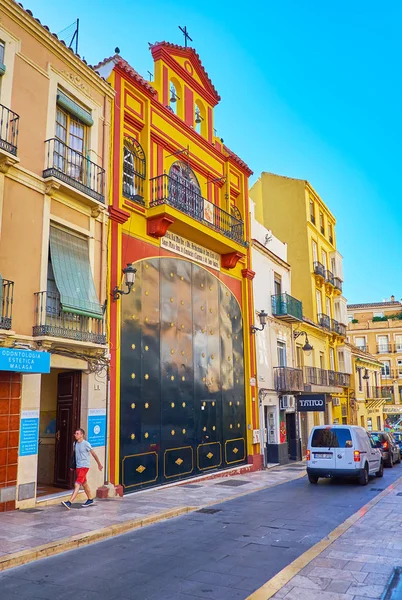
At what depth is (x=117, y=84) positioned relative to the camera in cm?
1511

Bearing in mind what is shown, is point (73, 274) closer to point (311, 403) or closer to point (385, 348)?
point (311, 403)

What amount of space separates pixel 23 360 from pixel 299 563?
20.6 feet

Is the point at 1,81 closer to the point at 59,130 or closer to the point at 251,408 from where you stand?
the point at 59,130

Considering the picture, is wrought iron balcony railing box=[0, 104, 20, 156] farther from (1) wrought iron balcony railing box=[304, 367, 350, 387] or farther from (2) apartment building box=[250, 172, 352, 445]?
(2) apartment building box=[250, 172, 352, 445]

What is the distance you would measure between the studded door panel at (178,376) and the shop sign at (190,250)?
379 mm

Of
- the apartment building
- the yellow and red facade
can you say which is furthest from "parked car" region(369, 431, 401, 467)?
the apartment building

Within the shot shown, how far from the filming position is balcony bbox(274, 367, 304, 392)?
23.2 meters

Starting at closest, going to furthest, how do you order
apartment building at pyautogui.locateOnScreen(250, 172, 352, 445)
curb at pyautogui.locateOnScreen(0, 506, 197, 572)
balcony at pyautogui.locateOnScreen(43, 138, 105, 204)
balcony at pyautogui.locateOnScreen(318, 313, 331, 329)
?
curb at pyautogui.locateOnScreen(0, 506, 197, 572)
balcony at pyautogui.locateOnScreen(43, 138, 105, 204)
apartment building at pyautogui.locateOnScreen(250, 172, 352, 445)
balcony at pyautogui.locateOnScreen(318, 313, 331, 329)

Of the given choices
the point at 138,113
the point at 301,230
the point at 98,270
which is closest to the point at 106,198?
the point at 98,270

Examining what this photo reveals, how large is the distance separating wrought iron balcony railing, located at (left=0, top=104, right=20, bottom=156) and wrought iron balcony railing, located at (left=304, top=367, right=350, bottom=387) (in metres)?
19.3

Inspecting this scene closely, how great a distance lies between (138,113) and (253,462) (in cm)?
1302

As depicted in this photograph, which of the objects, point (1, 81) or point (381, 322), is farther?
point (381, 322)

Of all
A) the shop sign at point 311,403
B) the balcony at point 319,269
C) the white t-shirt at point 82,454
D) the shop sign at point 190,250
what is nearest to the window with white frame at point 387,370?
the balcony at point 319,269

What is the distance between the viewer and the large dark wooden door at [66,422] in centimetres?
1265
